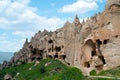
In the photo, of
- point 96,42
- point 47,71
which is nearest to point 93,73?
point 96,42

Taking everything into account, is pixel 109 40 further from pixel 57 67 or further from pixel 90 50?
pixel 57 67

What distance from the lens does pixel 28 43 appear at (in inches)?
4626

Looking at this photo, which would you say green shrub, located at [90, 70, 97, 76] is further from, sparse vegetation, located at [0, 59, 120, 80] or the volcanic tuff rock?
the volcanic tuff rock

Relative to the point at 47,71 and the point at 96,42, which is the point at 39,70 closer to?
the point at 47,71

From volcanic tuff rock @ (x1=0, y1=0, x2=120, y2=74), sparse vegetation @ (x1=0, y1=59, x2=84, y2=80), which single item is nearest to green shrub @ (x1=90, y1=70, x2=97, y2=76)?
volcanic tuff rock @ (x1=0, y1=0, x2=120, y2=74)

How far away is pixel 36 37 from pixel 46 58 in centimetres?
1564

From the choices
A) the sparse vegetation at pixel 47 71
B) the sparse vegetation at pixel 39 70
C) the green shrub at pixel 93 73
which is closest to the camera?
the green shrub at pixel 93 73

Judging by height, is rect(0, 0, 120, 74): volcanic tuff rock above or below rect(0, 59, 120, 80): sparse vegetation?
above

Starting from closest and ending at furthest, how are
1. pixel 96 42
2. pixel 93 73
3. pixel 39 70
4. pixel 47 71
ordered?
1. pixel 93 73
2. pixel 96 42
3. pixel 47 71
4. pixel 39 70

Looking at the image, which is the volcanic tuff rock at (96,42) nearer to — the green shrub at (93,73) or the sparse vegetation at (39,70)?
the green shrub at (93,73)

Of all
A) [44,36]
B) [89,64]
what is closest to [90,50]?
[89,64]

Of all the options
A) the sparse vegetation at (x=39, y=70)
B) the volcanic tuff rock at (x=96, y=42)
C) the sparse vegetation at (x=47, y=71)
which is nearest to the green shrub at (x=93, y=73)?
the sparse vegetation at (x=47, y=71)

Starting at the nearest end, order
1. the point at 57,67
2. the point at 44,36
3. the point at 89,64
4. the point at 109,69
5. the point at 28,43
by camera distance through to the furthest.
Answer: the point at 109,69 → the point at 89,64 → the point at 57,67 → the point at 44,36 → the point at 28,43

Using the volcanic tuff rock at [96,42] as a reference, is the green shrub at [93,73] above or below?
below
